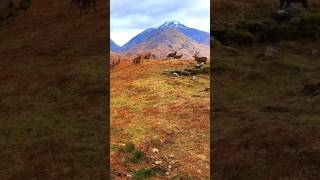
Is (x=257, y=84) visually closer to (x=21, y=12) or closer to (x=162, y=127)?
(x=162, y=127)

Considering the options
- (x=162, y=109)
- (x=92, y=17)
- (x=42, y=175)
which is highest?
(x=92, y=17)

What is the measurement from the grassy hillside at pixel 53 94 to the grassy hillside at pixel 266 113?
4816 millimetres

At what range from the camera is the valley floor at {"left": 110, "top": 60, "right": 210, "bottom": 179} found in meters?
18.1

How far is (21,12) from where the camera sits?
47.3 m

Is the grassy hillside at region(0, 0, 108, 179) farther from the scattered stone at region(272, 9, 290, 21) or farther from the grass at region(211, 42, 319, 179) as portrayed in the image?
the scattered stone at region(272, 9, 290, 21)

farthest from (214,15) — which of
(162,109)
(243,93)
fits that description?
(162,109)

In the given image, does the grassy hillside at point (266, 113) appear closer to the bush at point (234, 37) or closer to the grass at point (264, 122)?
the grass at point (264, 122)

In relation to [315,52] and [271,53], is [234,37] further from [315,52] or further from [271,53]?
[315,52]

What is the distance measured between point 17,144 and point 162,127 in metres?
5.83

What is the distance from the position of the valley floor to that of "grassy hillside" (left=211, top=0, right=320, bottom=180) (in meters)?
0.72

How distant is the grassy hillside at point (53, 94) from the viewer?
19.1 meters

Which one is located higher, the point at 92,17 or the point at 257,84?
the point at 92,17

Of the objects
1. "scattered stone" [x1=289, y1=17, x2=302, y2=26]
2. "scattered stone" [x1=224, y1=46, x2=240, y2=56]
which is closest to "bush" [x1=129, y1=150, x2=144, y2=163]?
"scattered stone" [x1=224, y1=46, x2=240, y2=56]

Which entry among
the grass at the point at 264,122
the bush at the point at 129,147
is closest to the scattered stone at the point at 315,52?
the grass at the point at 264,122
